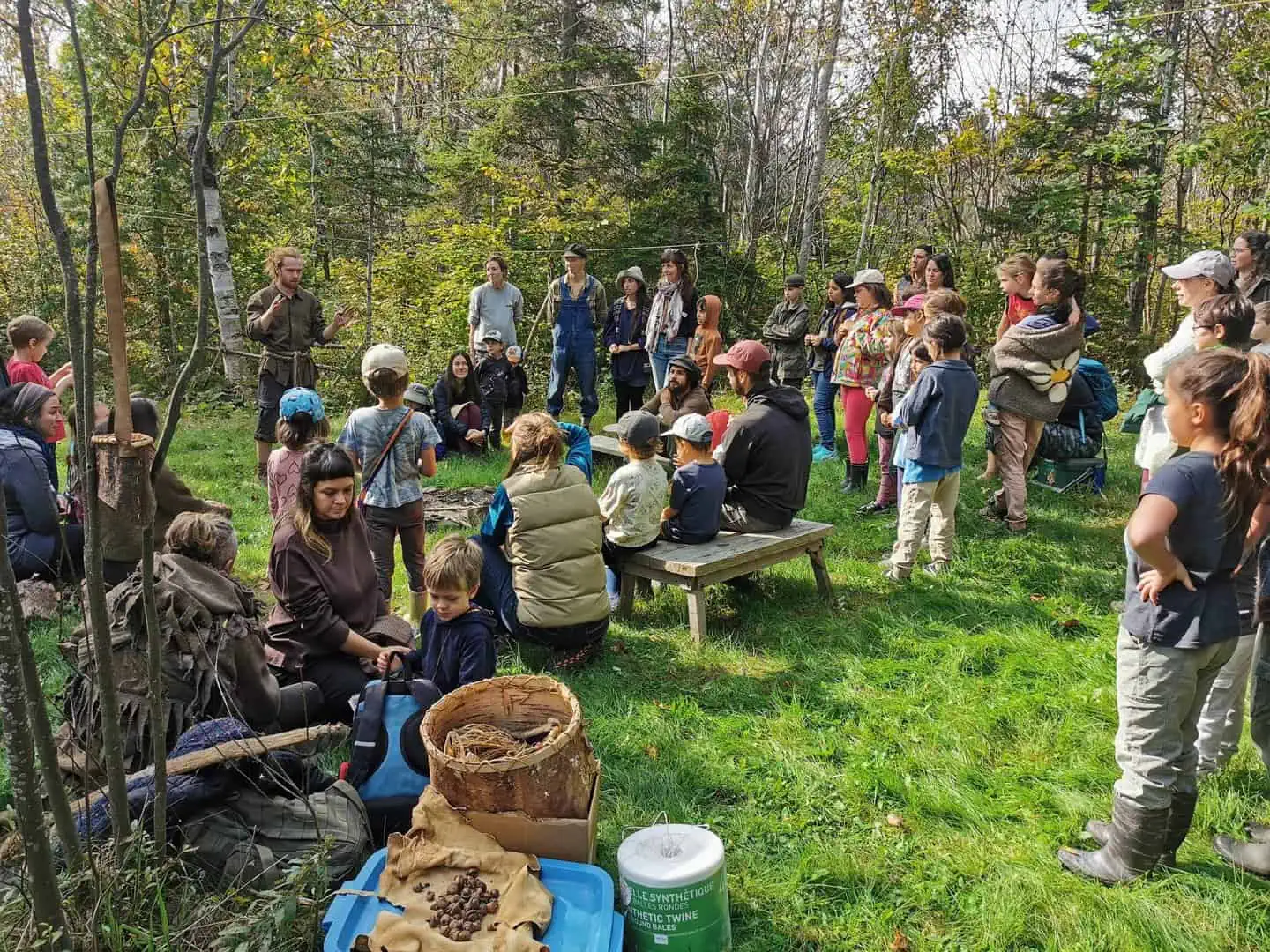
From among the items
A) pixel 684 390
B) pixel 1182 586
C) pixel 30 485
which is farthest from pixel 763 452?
pixel 30 485

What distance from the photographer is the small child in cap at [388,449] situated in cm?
479

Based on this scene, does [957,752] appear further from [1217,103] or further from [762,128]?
[762,128]

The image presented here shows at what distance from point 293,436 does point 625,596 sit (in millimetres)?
2207

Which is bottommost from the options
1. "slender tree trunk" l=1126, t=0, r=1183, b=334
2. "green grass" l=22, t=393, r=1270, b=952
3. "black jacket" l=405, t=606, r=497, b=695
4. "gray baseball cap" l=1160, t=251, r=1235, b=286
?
"green grass" l=22, t=393, r=1270, b=952

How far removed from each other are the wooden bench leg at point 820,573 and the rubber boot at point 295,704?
3174mm

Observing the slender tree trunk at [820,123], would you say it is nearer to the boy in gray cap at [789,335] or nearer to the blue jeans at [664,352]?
the boy in gray cap at [789,335]

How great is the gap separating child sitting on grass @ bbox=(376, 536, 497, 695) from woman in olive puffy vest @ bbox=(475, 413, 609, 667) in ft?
2.82

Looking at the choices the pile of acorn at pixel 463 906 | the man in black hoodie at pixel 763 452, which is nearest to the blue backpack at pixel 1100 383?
the man in black hoodie at pixel 763 452

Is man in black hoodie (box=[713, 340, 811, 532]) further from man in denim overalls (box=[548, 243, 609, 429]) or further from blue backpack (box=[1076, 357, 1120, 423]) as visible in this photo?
man in denim overalls (box=[548, 243, 609, 429])

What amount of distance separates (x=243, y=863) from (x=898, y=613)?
12.8ft

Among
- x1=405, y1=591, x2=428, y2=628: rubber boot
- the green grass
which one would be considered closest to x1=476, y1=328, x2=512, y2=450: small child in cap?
the green grass

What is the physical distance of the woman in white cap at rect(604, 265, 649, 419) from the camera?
896cm

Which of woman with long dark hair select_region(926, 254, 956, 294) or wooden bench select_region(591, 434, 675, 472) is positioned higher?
woman with long dark hair select_region(926, 254, 956, 294)

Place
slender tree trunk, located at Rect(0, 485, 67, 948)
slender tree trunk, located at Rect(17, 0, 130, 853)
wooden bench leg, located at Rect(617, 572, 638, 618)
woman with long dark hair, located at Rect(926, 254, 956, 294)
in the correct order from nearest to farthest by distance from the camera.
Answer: slender tree trunk, located at Rect(17, 0, 130, 853) → slender tree trunk, located at Rect(0, 485, 67, 948) → wooden bench leg, located at Rect(617, 572, 638, 618) → woman with long dark hair, located at Rect(926, 254, 956, 294)
